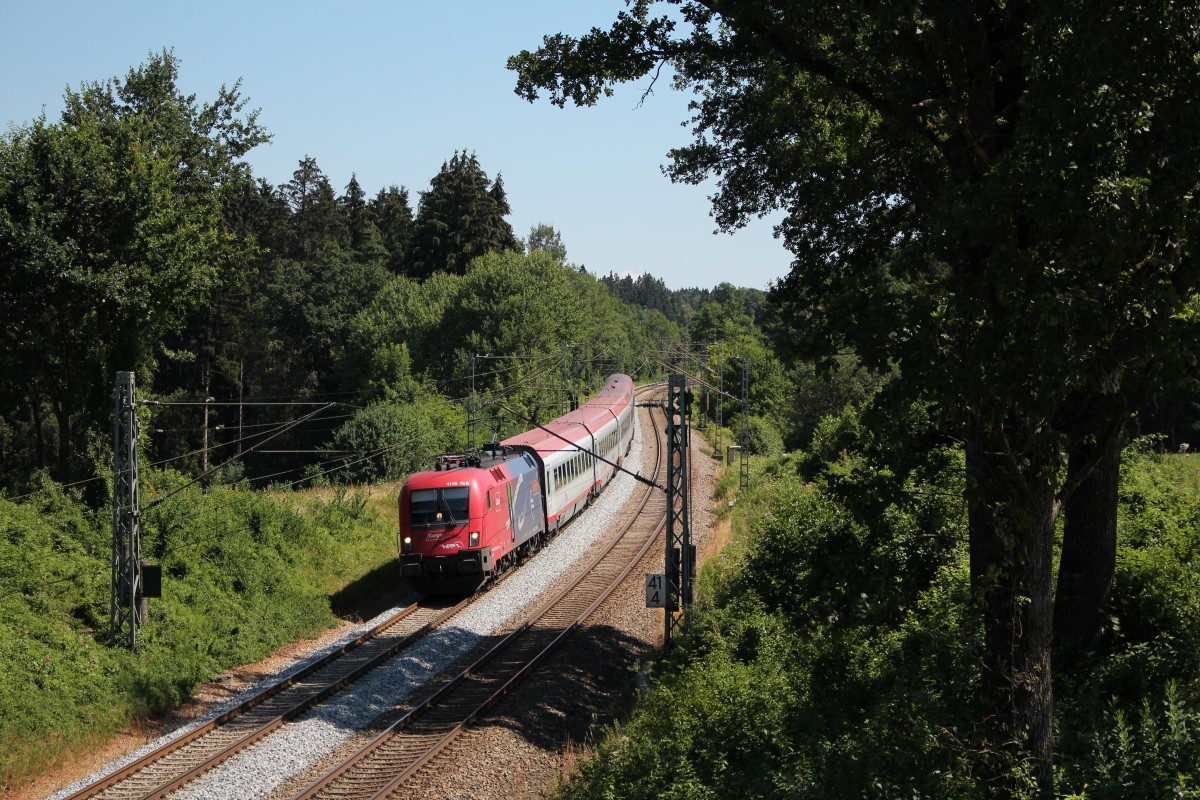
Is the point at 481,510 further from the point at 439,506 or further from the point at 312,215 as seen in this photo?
the point at 312,215

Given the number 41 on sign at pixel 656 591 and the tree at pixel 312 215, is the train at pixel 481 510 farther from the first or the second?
the tree at pixel 312 215

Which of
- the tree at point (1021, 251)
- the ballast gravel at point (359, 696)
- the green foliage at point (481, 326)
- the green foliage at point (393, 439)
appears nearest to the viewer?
the tree at point (1021, 251)

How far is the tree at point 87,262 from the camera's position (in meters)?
23.4

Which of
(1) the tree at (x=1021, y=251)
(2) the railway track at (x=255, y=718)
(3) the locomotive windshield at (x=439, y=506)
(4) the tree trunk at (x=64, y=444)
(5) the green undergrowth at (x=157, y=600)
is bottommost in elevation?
(2) the railway track at (x=255, y=718)

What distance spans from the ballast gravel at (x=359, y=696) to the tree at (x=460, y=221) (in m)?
47.8

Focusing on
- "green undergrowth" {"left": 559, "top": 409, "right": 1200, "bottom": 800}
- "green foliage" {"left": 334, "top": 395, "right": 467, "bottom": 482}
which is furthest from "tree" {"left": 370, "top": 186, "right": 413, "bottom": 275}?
"green undergrowth" {"left": 559, "top": 409, "right": 1200, "bottom": 800}

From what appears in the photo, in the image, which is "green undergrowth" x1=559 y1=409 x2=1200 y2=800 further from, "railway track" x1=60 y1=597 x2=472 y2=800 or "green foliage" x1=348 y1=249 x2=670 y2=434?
"green foliage" x1=348 y1=249 x2=670 y2=434

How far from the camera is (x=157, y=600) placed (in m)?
20.2

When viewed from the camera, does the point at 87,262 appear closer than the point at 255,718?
No

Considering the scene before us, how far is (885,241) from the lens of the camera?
12.6m

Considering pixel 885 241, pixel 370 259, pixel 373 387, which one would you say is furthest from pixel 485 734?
pixel 370 259

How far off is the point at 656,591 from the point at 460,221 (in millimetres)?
58914

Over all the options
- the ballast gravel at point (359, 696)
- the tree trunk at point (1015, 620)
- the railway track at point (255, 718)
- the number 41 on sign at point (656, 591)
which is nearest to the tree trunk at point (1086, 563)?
the tree trunk at point (1015, 620)

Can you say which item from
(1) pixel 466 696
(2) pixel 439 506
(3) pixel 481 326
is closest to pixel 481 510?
(2) pixel 439 506
